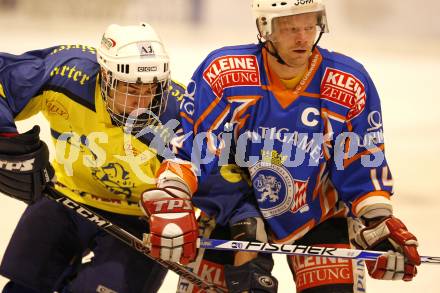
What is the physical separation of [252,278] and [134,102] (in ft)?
2.47

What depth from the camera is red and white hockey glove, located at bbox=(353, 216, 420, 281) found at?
9.37 ft

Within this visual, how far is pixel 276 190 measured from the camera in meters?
3.04

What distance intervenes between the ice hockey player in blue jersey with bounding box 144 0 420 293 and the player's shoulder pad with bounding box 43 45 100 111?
A: 0.42 metres

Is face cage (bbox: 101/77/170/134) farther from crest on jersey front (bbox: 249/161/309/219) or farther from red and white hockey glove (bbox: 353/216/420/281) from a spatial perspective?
red and white hockey glove (bbox: 353/216/420/281)

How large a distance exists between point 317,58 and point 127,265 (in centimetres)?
100

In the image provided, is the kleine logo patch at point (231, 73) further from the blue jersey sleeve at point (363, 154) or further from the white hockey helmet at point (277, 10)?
the blue jersey sleeve at point (363, 154)

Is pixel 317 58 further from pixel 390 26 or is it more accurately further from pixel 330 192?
pixel 390 26

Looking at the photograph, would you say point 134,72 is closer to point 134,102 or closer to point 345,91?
point 134,102

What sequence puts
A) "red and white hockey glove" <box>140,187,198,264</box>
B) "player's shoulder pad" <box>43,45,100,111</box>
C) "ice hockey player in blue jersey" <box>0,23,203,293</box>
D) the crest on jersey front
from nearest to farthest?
"red and white hockey glove" <box>140,187,198,264</box>
the crest on jersey front
"ice hockey player in blue jersey" <box>0,23,203,293</box>
"player's shoulder pad" <box>43,45,100,111</box>

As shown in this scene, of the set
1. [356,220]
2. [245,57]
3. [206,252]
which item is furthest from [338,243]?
Answer: [245,57]

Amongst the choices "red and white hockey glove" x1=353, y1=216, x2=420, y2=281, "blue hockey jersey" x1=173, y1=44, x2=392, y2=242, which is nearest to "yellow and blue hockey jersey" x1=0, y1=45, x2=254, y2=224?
"blue hockey jersey" x1=173, y1=44, x2=392, y2=242

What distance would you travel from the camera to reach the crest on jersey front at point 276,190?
3023 mm

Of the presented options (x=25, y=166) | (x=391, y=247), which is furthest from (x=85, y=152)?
(x=391, y=247)

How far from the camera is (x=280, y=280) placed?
13.7ft
